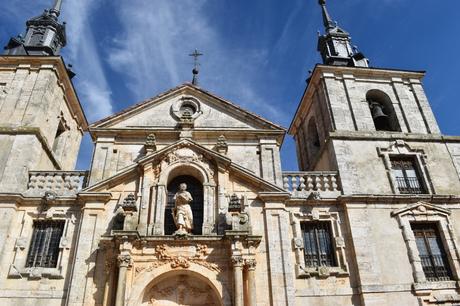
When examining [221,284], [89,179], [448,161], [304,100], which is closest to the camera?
[221,284]

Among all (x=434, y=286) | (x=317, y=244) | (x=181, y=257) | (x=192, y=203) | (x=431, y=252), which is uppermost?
(x=192, y=203)

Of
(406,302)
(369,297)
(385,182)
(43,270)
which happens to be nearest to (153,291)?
(43,270)

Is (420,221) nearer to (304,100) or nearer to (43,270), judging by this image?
(304,100)

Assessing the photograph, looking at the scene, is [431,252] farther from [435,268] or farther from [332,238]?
[332,238]

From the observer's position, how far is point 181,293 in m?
11.1

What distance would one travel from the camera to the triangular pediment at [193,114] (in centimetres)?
1409

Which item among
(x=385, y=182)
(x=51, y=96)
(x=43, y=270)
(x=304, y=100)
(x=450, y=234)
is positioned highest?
(x=304, y=100)

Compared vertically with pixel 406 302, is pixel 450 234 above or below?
above

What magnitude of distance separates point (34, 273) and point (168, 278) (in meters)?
3.58

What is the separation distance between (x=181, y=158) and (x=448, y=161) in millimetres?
8975

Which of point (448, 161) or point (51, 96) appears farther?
point (51, 96)

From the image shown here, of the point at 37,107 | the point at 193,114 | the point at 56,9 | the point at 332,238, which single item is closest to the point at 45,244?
the point at 37,107

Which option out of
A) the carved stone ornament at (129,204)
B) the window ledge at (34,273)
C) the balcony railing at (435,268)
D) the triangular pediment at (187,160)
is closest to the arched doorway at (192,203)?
the triangular pediment at (187,160)

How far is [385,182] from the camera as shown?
13.0 metres
